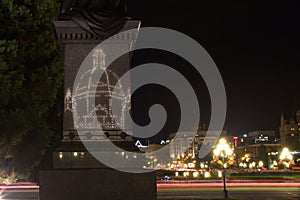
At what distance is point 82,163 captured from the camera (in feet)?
33.8

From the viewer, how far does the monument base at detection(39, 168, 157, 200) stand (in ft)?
31.4

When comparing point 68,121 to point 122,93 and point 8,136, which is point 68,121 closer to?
point 122,93

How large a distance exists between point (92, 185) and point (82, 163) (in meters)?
0.82

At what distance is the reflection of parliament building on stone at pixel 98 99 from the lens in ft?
35.6

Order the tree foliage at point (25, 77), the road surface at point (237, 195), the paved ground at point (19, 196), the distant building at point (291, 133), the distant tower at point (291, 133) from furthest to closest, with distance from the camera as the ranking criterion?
the distant tower at point (291, 133) < the distant building at point (291, 133) < the paved ground at point (19, 196) < the road surface at point (237, 195) < the tree foliage at point (25, 77)

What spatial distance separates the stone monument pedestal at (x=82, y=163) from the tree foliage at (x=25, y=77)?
2.84 m

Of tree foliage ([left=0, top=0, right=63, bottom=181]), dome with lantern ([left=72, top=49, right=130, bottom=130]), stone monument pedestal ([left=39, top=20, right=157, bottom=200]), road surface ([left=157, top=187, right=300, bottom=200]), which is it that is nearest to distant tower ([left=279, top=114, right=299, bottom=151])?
road surface ([left=157, top=187, right=300, bottom=200])

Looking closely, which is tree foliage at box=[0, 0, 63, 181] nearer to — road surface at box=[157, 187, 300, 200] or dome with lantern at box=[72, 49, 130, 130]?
dome with lantern at box=[72, 49, 130, 130]

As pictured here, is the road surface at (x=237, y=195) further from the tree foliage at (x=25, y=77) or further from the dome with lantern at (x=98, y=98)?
the dome with lantern at (x=98, y=98)

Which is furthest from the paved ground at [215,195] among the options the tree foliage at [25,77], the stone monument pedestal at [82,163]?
the stone monument pedestal at [82,163]

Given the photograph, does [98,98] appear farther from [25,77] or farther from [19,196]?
[19,196]

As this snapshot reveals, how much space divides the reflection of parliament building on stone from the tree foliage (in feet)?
10.3

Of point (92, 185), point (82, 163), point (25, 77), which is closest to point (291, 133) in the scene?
point (25, 77)

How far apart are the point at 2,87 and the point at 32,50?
2.52m
